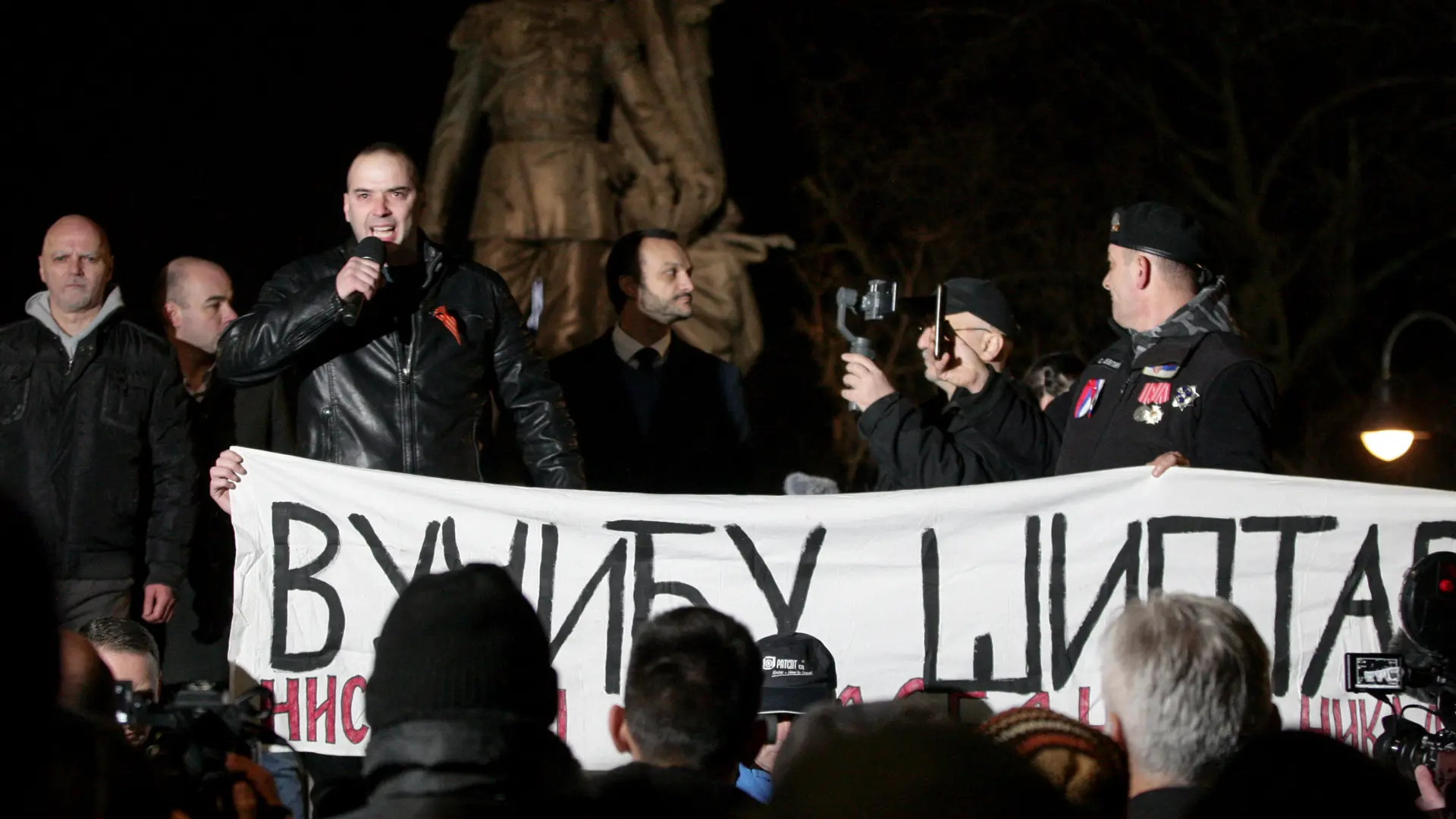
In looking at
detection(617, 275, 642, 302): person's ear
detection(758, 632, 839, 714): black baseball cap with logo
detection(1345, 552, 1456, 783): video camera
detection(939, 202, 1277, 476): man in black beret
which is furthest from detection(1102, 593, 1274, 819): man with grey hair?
detection(617, 275, 642, 302): person's ear

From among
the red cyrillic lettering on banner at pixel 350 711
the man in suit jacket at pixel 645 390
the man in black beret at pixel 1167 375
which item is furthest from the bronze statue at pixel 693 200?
the red cyrillic lettering on banner at pixel 350 711

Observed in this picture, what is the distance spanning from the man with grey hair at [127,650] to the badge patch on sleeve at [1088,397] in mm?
2447

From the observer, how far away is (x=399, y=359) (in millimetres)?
4984

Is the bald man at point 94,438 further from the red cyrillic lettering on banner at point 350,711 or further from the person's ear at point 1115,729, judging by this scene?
the person's ear at point 1115,729

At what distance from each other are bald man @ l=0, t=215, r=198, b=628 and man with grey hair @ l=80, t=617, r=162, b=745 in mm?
826

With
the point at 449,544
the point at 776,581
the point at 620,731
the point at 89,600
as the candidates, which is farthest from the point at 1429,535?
the point at 89,600

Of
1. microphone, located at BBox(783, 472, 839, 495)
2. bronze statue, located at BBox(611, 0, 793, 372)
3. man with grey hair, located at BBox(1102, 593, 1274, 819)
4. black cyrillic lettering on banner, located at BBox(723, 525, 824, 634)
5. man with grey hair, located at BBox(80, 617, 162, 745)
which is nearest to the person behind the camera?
man with grey hair, located at BBox(1102, 593, 1274, 819)

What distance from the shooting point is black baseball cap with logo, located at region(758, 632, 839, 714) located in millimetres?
3682

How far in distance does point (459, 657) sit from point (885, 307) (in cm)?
320

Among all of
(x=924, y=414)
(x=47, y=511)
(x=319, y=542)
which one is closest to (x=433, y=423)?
(x=319, y=542)

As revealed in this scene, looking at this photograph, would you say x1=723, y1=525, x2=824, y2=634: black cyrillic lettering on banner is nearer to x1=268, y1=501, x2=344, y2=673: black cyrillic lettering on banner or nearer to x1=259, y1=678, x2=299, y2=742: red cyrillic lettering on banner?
x1=268, y1=501, x2=344, y2=673: black cyrillic lettering on banner

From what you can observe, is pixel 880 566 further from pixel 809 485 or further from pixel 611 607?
pixel 809 485

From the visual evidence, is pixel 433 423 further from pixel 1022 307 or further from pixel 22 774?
pixel 1022 307

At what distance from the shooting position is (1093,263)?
46.9ft
